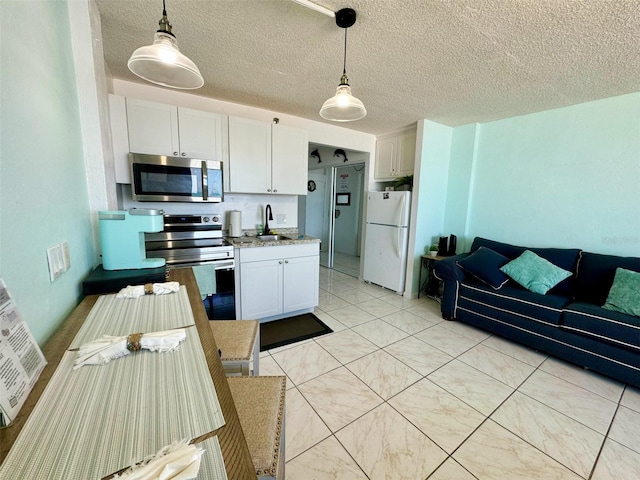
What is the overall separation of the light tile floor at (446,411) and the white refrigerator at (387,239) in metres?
1.20

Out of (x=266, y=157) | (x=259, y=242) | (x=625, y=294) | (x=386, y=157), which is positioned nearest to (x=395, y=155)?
(x=386, y=157)

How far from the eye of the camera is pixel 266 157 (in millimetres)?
2832

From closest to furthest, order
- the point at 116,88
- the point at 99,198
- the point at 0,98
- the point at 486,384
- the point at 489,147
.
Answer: the point at 0,98, the point at 99,198, the point at 486,384, the point at 116,88, the point at 489,147

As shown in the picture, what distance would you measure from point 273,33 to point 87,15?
999 mm

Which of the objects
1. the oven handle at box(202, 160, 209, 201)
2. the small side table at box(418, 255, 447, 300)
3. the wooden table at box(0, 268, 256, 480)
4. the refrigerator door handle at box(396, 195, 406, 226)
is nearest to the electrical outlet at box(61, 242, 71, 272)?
the wooden table at box(0, 268, 256, 480)

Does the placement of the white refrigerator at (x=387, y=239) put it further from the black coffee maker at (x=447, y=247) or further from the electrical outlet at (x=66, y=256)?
the electrical outlet at (x=66, y=256)

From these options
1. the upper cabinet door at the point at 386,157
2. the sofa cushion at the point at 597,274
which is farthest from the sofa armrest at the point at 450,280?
the upper cabinet door at the point at 386,157

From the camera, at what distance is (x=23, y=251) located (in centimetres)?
76

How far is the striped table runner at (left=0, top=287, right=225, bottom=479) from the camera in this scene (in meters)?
0.45

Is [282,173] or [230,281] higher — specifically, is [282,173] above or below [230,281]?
above

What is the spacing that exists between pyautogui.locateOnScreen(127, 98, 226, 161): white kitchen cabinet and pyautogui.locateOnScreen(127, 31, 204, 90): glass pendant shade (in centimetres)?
113

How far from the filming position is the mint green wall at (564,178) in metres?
2.43

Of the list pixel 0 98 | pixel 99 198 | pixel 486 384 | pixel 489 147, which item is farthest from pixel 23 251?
pixel 489 147

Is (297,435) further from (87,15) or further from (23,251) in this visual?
(87,15)
